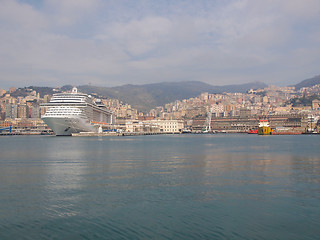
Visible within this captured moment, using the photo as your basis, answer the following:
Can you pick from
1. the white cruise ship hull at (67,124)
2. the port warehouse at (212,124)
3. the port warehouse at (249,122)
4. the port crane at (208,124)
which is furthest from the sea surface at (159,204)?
the port crane at (208,124)

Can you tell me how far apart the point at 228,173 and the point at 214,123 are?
132 meters

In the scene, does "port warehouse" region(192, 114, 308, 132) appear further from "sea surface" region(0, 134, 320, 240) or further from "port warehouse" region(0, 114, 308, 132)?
"sea surface" region(0, 134, 320, 240)

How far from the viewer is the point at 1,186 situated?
499 inches

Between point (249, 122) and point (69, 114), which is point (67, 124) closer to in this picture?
point (69, 114)

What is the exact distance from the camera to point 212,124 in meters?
147

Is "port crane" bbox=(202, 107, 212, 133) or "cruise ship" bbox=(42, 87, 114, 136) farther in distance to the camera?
"port crane" bbox=(202, 107, 212, 133)

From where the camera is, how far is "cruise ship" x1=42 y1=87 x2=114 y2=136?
5778cm

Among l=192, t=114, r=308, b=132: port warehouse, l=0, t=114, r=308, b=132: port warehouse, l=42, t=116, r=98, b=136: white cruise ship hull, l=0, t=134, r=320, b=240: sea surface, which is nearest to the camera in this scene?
l=0, t=134, r=320, b=240: sea surface

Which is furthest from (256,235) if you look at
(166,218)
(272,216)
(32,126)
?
(32,126)

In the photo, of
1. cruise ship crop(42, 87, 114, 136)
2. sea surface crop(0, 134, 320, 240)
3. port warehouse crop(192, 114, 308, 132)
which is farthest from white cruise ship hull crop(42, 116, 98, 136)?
port warehouse crop(192, 114, 308, 132)

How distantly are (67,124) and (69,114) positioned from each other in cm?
264

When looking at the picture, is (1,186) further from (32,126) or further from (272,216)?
(32,126)

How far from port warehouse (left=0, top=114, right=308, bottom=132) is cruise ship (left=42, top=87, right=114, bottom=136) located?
3132 cm

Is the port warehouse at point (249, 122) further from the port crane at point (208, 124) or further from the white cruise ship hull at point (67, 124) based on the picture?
the white cruise ship hull at point (67, 124)
